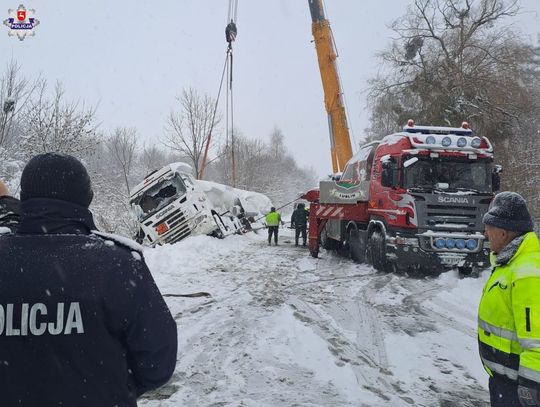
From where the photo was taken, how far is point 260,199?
104 feet

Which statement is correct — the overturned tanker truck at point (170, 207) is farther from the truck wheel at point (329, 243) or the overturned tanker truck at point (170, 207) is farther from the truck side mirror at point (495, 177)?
the truck side mirror at point (495, 177)

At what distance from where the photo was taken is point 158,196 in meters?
16.0

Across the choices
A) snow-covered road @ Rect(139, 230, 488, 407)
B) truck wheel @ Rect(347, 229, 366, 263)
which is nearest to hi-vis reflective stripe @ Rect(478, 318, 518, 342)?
snow-covered road @ Rect(139, 230, 488, 407)

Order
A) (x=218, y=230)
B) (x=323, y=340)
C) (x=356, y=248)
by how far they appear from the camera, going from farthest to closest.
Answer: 1. (x=218, y=230)
2. (x=356, y=248)
3. (x=323, y=340)

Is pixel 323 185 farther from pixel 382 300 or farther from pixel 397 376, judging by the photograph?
pixel 397 376

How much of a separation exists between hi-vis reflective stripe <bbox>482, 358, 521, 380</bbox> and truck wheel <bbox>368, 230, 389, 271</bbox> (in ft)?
25.4

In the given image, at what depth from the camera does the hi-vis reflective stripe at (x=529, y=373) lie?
6.48ft

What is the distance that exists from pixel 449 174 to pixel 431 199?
92cm

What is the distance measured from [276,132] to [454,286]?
77.4m

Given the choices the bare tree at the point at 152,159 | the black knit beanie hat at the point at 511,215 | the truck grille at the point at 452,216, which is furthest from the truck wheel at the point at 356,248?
the bare tree at the point at 152,159

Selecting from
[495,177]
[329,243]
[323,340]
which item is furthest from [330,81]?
[323,340]

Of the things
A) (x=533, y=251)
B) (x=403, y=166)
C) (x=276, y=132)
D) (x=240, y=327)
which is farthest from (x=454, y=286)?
(x=276, y=132)

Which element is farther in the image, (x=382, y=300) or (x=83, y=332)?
(x=382, y=300)

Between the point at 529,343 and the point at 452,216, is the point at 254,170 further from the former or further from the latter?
the point at 529,343
